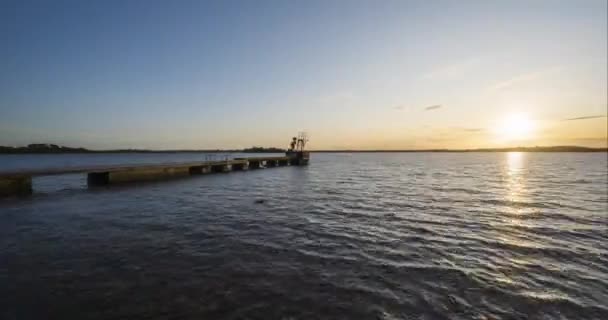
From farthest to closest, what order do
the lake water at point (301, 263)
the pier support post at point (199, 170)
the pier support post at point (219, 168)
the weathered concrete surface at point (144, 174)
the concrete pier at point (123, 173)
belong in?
the pier support post at point (219, 168)
the pier support post at point (199, 170)
the weathered concrete surface at point (144, 174)
the concrete pier at point (123, 173)
the lake water at point (301, 263)

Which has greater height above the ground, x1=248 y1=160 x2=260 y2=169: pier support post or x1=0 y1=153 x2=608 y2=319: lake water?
x1=248 y1=160 x2=260 y2=169: pier support post

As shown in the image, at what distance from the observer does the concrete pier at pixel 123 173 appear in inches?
749

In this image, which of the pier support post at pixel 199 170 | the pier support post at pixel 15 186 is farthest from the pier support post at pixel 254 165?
the pier support post at pixel 15 186

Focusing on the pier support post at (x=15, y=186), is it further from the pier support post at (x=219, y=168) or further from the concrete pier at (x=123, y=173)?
the pier support post at (x=219, y=168)

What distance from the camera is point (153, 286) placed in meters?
5.95

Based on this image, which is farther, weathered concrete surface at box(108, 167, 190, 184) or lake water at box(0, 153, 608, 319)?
weathered concrete surface at box(108, 167, 190, 184)

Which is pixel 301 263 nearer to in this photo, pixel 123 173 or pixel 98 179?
pixel 98 179

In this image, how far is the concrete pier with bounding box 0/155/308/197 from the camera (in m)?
19.0

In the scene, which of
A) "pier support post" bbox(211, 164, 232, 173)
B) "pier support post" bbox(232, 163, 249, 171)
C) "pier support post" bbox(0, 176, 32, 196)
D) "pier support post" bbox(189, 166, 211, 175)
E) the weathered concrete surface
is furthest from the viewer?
"pier support post" bbox(232, 163, 249, 171)

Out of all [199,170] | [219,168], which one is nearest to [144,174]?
[199,170]

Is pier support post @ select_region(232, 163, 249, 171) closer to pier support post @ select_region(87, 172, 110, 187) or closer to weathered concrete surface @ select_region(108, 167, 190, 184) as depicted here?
weathered concrete surface @ select_region(108, 167, 190, 184)

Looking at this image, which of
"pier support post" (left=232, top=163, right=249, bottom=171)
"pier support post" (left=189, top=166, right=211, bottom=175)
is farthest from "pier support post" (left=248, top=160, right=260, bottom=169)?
"pier support post" (left=189, top=166, right=211, bottom=175)

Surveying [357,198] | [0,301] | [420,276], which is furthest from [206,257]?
[357,198]

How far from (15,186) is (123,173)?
7.45m
